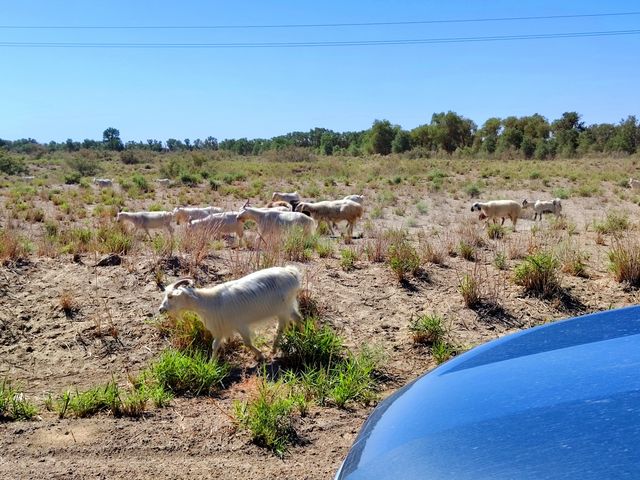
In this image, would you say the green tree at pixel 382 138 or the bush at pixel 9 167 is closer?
the bush at pixel 9 167

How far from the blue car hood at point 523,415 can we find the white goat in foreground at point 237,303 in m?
3.81

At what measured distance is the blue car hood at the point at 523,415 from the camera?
7.10 feet

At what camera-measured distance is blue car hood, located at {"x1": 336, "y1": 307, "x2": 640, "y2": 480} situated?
2.16 meters

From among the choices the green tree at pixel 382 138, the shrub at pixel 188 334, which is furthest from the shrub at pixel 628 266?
the green tree at pixel 382 138

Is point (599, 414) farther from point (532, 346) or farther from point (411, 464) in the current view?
point (532, 346)

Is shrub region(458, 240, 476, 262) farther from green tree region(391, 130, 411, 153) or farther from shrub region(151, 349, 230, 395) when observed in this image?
green tree region(391, 130, 411, 153)

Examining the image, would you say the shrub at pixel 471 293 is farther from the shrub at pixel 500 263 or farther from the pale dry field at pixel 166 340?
the shrub at pixel 500 263

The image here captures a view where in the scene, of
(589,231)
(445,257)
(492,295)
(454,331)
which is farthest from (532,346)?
(589,231)

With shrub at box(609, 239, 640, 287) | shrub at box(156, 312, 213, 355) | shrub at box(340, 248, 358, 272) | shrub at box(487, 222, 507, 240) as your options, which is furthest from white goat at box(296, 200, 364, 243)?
shrub at box(156, 312, 213, 355)

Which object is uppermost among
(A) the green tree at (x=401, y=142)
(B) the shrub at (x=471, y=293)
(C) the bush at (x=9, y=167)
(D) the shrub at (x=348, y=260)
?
(A) the green tree at (x=401, y=142)

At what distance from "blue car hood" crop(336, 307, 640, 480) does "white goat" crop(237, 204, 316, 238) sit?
1132cm

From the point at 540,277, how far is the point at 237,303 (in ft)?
15.4

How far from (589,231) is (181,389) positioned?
14949 millimetres

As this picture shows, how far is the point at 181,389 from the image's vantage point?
6.31 meters
